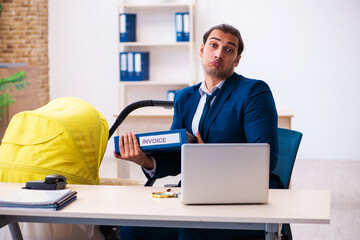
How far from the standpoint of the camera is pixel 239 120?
2367mm

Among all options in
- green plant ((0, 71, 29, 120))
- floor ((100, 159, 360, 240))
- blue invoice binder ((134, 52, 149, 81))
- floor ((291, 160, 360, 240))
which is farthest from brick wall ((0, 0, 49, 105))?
floor ((291, 160, 360, 240))

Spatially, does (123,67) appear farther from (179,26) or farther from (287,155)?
(287,155)

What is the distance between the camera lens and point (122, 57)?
6094mm

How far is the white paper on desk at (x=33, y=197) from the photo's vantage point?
184cm

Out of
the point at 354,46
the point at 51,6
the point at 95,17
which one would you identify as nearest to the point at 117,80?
the point at 95,17

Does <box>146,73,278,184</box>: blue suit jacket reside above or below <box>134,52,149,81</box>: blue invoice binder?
below

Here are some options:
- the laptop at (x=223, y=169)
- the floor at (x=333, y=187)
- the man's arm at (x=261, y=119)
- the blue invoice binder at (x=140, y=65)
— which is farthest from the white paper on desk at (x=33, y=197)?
the blue invoice binder at (x=140, y=65)

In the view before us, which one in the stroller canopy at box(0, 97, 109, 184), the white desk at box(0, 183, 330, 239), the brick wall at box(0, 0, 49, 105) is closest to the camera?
the white desk at box(0, 183, 330, 239)

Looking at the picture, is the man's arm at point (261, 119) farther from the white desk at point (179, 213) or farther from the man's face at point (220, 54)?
the white desk at point (179, 213)

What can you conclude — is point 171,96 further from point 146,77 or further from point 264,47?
point 264,47

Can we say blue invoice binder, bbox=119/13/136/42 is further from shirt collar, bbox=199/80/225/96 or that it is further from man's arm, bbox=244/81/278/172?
man's arm, bbox=244/81/278/172

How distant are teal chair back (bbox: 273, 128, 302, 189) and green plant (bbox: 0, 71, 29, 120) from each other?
3481 millimetres

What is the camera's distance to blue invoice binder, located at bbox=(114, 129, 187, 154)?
1.97 m

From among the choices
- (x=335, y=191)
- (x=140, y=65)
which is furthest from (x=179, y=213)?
(x=140, y=65)
